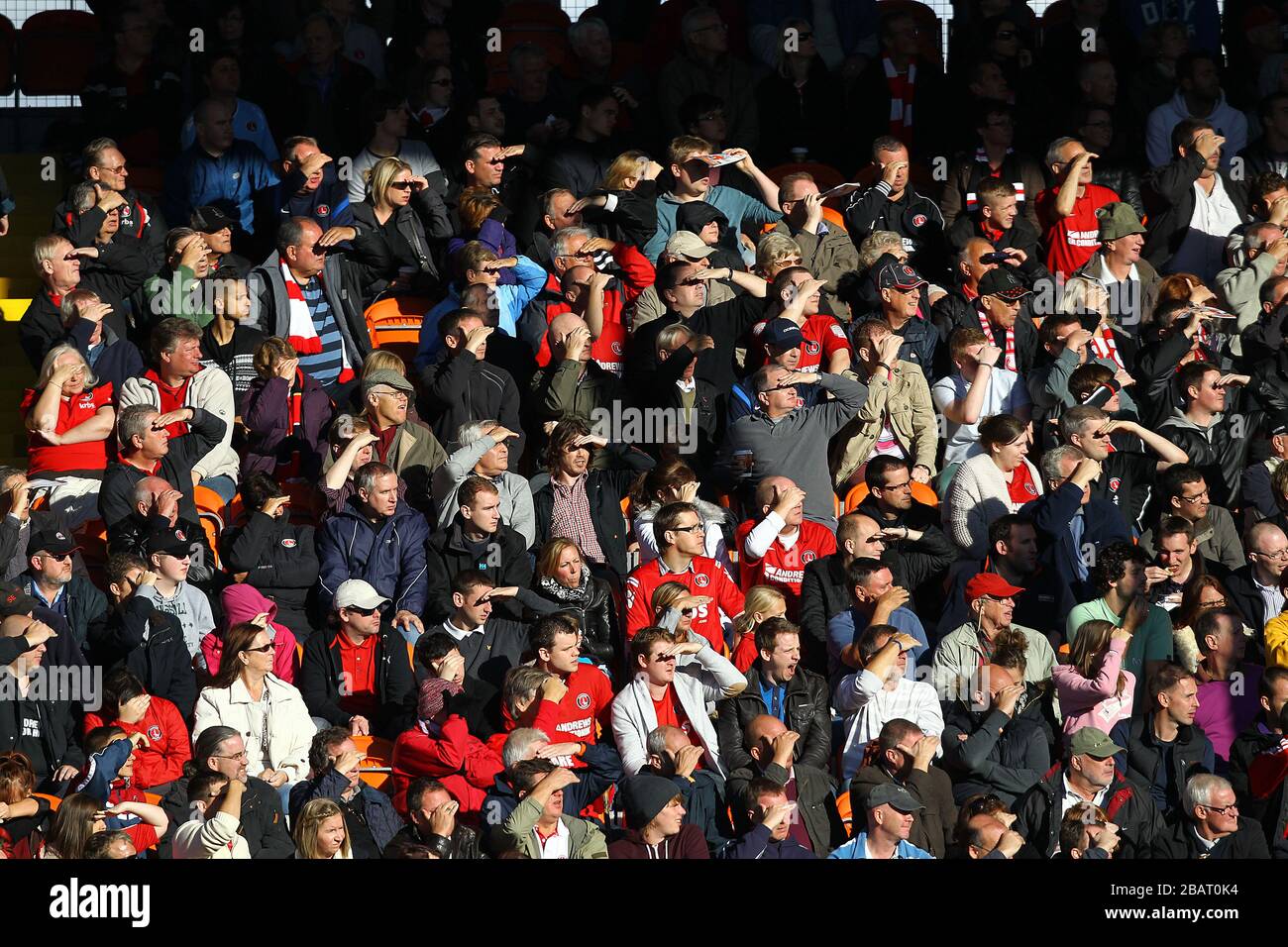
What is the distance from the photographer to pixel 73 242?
14734mm

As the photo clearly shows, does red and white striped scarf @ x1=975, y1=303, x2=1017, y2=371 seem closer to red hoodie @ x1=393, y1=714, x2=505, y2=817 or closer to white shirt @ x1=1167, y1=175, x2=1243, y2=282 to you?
white shirt @ x1=1167, y1=175, x2=1243, y2=282

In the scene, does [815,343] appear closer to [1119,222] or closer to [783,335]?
[783,335]

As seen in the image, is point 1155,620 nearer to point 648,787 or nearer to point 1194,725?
point 1194,725

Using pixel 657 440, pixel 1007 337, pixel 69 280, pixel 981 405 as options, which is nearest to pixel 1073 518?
pixel 981 405

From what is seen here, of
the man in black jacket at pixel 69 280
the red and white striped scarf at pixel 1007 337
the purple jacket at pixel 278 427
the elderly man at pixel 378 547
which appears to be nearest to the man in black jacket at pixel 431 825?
the elderly man at pixel 378 547

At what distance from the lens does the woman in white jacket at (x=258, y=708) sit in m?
11.9

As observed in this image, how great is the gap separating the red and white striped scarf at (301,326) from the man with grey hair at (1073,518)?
4110 mm

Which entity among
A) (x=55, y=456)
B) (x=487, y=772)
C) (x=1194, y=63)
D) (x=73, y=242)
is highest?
(x=1194, y=63)

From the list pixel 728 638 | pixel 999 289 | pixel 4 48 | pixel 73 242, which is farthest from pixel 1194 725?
pixel 4 48

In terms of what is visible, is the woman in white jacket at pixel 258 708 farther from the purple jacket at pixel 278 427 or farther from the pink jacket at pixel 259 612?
the purple jacket at pixel 278 427

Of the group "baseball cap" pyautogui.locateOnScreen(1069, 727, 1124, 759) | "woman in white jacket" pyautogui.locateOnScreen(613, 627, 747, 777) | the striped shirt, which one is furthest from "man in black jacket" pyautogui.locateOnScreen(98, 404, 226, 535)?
"baseball cap" pyautogui.locateOnScreen(1069, 727, 1124, 759)

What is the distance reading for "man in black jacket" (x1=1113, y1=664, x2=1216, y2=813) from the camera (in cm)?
1220

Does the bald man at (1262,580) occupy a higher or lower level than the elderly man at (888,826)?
higher

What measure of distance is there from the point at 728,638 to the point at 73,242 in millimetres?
4810
